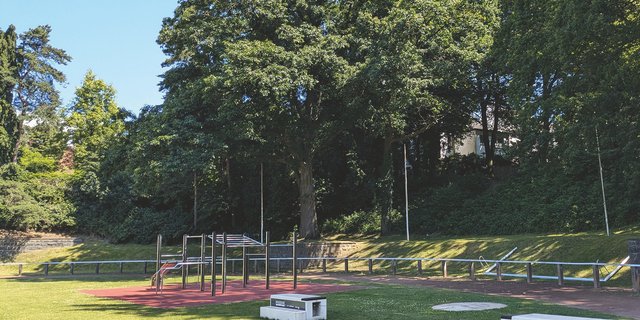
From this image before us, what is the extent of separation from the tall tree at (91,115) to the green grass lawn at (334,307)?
3249 centimetres

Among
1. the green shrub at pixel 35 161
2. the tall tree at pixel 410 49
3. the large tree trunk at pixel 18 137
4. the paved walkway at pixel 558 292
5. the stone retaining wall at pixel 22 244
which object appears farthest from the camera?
the green shrub at pixel 35 161

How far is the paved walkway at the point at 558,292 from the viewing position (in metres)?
11.6

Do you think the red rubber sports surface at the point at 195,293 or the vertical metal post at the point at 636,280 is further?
the red rubber sports surface at the point at 195,293

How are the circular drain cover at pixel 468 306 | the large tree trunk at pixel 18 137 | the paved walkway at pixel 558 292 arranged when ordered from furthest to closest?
the large tree trunk at pixel 18 137 < the paved walkway at pixel 558 292 < the circular drain cover at pixel 468 306

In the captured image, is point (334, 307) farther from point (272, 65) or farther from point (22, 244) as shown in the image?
point (22, 244)

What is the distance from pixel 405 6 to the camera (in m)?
25.5

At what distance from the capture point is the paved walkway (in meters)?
11.6

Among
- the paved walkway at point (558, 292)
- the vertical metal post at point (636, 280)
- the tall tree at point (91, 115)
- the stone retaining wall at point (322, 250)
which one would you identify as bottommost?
the paved walkway at point (558, 292)

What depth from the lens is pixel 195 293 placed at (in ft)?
54.3

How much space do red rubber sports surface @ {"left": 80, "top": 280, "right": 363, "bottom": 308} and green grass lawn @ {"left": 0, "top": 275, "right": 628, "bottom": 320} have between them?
2.49ft

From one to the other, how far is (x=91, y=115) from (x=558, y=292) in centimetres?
4372

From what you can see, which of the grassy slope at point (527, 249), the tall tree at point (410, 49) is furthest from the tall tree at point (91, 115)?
the grassy slope at point (527, 249)

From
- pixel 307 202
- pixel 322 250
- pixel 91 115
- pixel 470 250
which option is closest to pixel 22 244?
pixel 91 115

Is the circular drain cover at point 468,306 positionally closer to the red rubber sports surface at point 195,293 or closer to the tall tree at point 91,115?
the red rubber sports surface at point 195,293
